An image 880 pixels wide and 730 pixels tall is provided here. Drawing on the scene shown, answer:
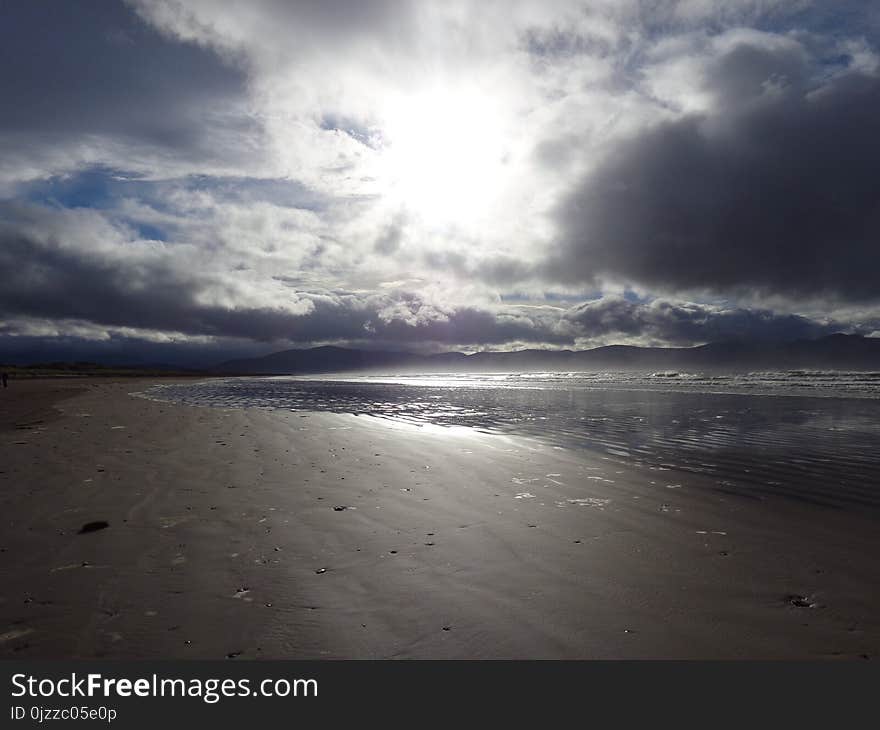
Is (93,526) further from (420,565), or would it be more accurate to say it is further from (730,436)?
(730,436)

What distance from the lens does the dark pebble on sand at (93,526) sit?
6.99 metres

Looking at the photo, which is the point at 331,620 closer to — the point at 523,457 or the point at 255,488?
the point at 255,488

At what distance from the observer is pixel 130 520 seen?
7488 millimetres

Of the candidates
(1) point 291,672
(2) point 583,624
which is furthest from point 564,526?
(1) point 291,672

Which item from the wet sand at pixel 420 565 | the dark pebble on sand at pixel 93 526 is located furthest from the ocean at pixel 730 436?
the dark pebble on sand at pixel 93 526

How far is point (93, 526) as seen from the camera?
7.18 metres

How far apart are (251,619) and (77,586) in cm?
227

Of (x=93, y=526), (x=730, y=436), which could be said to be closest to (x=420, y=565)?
(x=93, y=526)

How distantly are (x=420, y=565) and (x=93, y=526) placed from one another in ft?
17.1

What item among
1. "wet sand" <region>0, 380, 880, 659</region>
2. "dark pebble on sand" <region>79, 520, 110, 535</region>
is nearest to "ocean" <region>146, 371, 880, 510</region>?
"wet sand" <region>0, 380, 880, 659</region>

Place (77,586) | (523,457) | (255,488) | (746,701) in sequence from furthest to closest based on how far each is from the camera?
1. (523,457)
2. (255,488)
3. (77,586)
4. (746,701)

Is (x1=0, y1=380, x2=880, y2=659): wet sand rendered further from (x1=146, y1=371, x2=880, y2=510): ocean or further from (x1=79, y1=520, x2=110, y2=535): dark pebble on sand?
(x1=146, y1=371, x2=880, y2=510): ocean

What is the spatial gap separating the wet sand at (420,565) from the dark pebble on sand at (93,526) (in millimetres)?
103

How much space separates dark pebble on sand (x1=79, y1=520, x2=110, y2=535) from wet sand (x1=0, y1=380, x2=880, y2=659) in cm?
10
